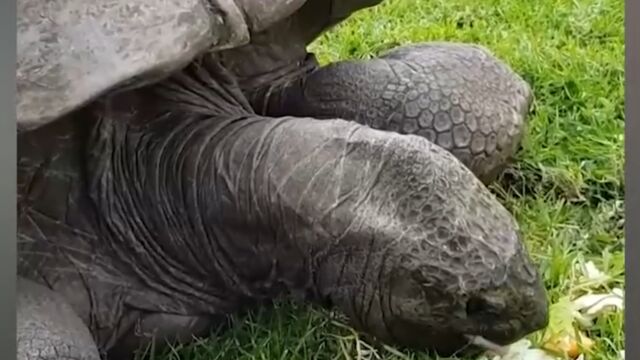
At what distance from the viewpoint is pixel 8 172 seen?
4.50 ft

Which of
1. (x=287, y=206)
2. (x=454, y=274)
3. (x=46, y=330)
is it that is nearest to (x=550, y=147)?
(x=454, y=274)

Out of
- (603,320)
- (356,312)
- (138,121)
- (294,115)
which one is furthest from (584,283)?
(138,121)

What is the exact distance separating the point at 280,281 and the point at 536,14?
364mm

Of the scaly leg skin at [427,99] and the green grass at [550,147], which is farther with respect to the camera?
the scaly leg skin at [427,99]

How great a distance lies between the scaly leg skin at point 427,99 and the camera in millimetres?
1545

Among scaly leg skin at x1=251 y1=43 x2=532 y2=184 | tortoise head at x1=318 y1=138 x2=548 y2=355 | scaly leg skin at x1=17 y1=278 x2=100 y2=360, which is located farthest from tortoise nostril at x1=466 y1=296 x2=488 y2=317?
scaly leg skin at x1=17 y1=278 x2=100 y2=360

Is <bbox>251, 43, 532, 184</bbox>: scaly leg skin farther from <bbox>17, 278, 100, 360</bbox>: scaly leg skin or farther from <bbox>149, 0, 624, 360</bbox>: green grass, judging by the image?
<bbox>17, 278, 100, 360</bbox>: scaly leg skin

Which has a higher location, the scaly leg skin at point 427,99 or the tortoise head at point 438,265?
the scaly leg skin at point 427,99

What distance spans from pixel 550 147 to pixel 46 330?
0.51 m

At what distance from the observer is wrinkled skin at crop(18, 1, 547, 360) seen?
150 cm

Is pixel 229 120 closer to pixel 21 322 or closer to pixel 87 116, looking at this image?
pixel 87 116

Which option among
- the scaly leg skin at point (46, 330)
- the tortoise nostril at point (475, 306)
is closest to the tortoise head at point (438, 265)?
the tortoise nostril at point (475, 306)

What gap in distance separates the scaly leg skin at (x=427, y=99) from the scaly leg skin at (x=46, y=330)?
32 cm

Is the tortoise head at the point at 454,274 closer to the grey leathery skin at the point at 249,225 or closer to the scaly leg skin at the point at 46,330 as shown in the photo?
the grey leathery skin at the point at 249,225
